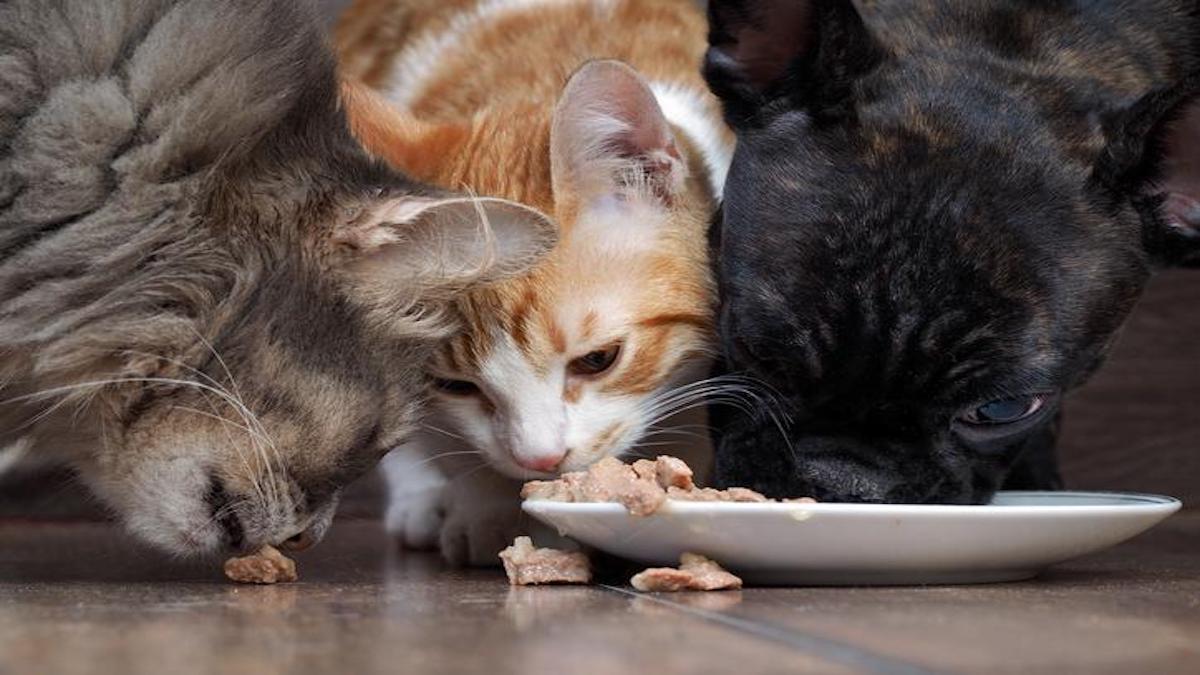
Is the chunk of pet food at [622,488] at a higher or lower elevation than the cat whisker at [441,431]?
lower

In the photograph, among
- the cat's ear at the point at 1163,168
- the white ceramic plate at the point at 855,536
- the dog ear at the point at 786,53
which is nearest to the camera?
the white ceramic plate at the point at 855,536

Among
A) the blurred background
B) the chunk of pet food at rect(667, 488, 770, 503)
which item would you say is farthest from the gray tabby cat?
the blurred background

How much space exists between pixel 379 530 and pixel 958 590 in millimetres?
1388

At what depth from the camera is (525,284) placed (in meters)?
2.04

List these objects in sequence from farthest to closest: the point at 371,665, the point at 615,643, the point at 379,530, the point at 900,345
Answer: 1. the point at 379,530
2. the point at 900,345
3. the point at 615,643
4. the point at 371,665

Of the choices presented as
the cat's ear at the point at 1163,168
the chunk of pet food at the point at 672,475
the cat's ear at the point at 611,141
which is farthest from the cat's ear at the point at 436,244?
the cat's ear at the point at 1163,168

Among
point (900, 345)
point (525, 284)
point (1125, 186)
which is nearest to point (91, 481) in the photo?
point (525, 284)

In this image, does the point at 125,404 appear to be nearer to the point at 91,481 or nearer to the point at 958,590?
the point at 91,481

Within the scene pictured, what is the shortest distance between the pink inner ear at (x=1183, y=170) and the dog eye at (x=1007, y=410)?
299 mm

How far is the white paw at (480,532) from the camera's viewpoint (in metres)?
2.21

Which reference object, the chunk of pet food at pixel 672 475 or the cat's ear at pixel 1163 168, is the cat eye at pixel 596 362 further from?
the cat's ear at pixel 1163 168

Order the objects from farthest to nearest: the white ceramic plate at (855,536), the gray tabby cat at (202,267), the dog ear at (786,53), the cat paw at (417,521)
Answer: the cat paw at (417,521) → the dog ear at (786,53) → the gray tabby cat at (202,267) → the white ceramic plate at (855,536)

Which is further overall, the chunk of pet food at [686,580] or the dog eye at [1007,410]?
the dog eye at [1007,410]

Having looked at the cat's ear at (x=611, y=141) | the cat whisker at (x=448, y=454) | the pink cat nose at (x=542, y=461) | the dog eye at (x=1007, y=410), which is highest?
the cat's ear at (x=611, y=141)
